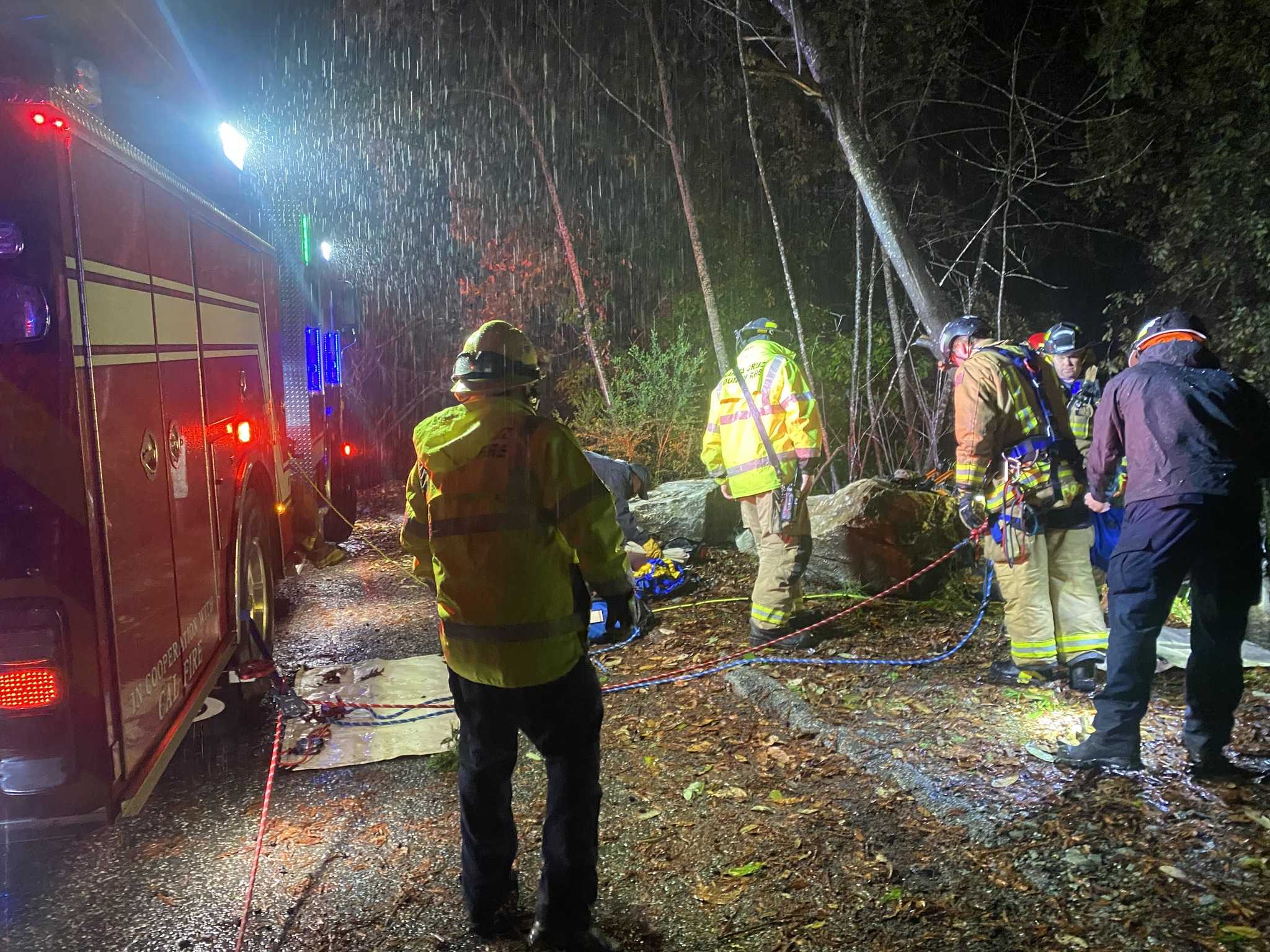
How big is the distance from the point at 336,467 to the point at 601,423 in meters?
3.98

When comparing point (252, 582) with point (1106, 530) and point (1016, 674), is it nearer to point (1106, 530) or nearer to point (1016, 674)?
point (1016, 674)

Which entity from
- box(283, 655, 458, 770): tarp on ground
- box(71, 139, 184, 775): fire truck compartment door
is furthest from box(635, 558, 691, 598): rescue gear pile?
box(71, 139, 184, 775): fire truck compartment door

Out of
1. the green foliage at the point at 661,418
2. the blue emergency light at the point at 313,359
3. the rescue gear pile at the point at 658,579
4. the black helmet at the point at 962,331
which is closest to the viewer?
the black helmet at the point at 962,331

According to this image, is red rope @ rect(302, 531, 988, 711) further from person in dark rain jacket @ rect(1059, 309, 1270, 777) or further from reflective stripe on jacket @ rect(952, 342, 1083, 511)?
person in dark rain jacket @ rect(1059, 309, 1270, 777)

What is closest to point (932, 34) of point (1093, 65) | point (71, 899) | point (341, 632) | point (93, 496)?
point (1093, 65)

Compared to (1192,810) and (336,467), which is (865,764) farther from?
(336,467)

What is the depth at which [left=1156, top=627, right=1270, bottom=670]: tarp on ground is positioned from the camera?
4898 millimetres

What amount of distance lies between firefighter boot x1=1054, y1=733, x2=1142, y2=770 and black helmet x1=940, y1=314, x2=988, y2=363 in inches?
89.9

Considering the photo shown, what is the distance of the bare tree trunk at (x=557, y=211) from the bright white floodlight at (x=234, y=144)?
809 centimetres

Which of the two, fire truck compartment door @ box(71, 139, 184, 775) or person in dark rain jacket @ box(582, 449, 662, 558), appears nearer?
fire truck compartment door @ box(71, 139, 184, 775)

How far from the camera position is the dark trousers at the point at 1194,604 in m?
3.63

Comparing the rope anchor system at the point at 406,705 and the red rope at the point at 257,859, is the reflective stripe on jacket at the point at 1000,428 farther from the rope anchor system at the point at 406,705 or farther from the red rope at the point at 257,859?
the red rope at the point at 257,859

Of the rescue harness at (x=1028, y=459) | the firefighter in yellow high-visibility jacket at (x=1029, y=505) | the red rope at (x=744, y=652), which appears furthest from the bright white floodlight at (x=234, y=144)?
the rescue harness at (x=1028, y=459)

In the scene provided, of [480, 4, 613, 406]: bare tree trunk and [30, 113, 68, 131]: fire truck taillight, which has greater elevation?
[480, 4, 613, 406]: bare tree trunk
